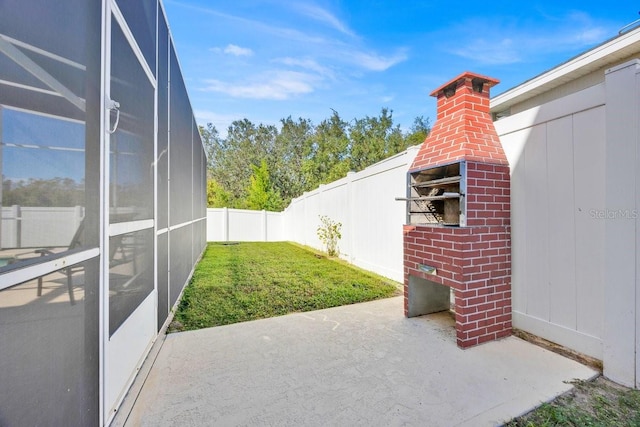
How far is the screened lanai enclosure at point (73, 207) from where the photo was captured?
0.96 m

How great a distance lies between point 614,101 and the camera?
7.23 feet

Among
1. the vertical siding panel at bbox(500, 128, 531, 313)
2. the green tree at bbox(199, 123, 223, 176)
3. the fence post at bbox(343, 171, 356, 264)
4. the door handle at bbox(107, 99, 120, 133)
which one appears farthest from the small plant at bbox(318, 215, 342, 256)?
the green tree at bbox(199, 123, 223, 176)

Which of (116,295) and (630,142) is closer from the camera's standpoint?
(116,295)

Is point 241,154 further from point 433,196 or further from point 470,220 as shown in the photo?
point 470,220

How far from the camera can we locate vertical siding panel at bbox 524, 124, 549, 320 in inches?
109

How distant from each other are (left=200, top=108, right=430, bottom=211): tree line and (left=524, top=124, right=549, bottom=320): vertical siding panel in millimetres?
19035

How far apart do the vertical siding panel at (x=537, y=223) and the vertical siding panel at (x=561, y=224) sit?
0.04 meters

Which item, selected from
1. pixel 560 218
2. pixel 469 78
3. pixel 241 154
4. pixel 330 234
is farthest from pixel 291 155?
pixel 560 218

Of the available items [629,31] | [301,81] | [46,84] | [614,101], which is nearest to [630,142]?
[614,101]

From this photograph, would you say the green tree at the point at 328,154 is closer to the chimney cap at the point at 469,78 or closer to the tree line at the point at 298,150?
the tree line at the point at 298,150

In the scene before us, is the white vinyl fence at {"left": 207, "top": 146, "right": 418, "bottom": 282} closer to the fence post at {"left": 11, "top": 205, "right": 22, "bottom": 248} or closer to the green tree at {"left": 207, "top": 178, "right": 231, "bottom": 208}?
the fence post at {"left": 11, "top": 205, "right": 22, "bottom": 248}

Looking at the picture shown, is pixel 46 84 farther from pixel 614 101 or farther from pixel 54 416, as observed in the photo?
pixel 614 101

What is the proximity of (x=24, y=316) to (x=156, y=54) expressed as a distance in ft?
9.67

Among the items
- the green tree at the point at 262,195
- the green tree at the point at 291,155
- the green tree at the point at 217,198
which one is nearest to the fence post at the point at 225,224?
the green tree at the point at 262,195
